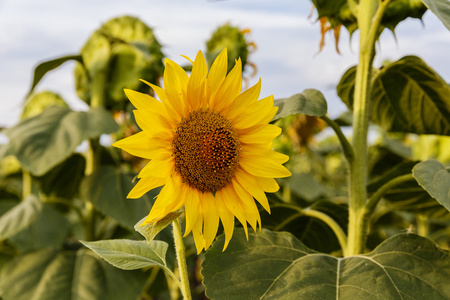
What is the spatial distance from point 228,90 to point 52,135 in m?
0.53

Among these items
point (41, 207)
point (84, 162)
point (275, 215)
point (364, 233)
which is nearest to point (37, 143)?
point (41, 207)

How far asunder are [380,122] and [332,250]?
9.6 inches

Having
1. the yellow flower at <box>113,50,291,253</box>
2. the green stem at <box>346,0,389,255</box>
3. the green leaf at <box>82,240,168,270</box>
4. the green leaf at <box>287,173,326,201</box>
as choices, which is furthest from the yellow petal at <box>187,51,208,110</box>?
the green leaf at <box>287,173,326,201</box>

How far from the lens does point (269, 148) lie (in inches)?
17.4

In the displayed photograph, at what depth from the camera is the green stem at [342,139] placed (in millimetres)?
560

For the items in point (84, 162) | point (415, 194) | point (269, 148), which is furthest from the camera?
point (84, 162)

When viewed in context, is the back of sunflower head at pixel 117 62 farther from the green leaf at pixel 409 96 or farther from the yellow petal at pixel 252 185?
the yellow petal at pixel 252 185

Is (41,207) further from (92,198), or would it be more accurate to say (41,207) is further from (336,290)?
(336,290)

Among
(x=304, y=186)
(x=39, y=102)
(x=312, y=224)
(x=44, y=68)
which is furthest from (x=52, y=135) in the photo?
(x=304, y=186)

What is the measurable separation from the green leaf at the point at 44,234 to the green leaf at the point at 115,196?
0.10 metres

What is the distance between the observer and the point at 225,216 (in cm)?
43

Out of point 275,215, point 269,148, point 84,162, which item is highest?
point 269,148

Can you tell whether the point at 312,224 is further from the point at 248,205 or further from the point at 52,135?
the point at 52,135

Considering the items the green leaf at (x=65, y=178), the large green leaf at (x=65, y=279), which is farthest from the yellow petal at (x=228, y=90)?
the green leaf at (x=65, y=178)
